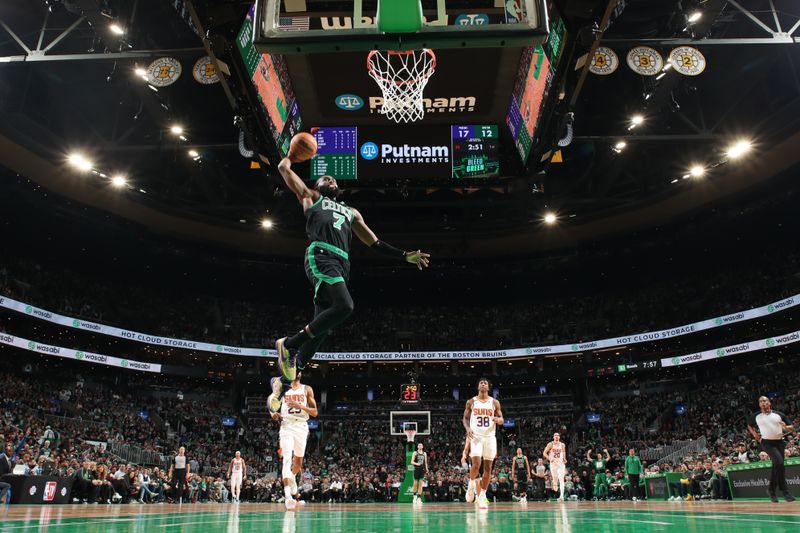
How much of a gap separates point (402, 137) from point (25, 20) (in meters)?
14.5

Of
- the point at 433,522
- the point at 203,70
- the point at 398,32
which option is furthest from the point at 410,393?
the point at 398,32

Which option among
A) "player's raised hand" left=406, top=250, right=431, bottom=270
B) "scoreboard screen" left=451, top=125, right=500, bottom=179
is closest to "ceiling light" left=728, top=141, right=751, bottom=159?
"scoreboard screen" left=451, top=125, right=500, bottom=179

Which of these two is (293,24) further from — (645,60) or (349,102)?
(645,60)

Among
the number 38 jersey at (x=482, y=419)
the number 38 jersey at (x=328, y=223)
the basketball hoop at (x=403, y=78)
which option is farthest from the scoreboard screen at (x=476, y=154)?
the number 38 jersey at (x=328, y=223)

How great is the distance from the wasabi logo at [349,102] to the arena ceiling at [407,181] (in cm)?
177

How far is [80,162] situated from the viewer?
81.1ft

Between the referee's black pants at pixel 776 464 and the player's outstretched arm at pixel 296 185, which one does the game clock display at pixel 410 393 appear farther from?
the player's outstretched arm at pixel 296 185

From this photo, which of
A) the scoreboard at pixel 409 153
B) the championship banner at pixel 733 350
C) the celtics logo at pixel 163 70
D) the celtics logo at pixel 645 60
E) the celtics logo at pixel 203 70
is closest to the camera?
the scoreboard at pixel 409 153

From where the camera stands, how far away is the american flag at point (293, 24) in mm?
7016

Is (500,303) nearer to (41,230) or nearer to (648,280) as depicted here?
(648,280)

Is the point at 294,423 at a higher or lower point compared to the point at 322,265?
lower

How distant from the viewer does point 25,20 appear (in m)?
18.6

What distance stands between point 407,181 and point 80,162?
61.2 feet

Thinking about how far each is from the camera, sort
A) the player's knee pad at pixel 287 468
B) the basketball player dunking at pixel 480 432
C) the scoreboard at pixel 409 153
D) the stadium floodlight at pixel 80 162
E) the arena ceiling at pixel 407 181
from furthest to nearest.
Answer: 1. the stadium floodlight at pixel 80 162
2. the arena ceiling at pixel 407 181
3. the scoreboard at pixel 409 153
4. the basketball player dunking at pixel 480 432
5. the player's knee pad at pixel 287 468
